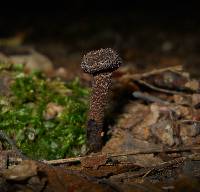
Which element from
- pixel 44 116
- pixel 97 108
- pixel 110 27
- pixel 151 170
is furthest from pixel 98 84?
pixel 110 27

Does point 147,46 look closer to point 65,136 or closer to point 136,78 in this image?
point 136,78

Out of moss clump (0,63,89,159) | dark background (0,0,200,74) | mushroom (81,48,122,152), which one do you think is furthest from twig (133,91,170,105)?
dark background (0,0,200,74)

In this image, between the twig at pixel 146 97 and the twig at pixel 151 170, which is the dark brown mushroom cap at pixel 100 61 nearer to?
the twig at pixel 151 170

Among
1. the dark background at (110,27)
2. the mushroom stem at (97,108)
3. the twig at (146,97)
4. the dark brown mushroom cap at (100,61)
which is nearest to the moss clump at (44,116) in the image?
the mushroom stem at (97,108)

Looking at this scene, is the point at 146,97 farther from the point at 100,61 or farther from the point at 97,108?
the point at 100,61

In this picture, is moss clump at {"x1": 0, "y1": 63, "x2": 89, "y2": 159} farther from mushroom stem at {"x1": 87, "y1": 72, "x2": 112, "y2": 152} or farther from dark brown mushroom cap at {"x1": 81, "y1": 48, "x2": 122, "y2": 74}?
dark brown mushroom cap at {"x1": 81, "y1": 48, "x2": 122, "y2": 74}

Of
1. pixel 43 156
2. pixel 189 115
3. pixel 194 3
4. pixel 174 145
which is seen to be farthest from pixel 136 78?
pixel 194 3
